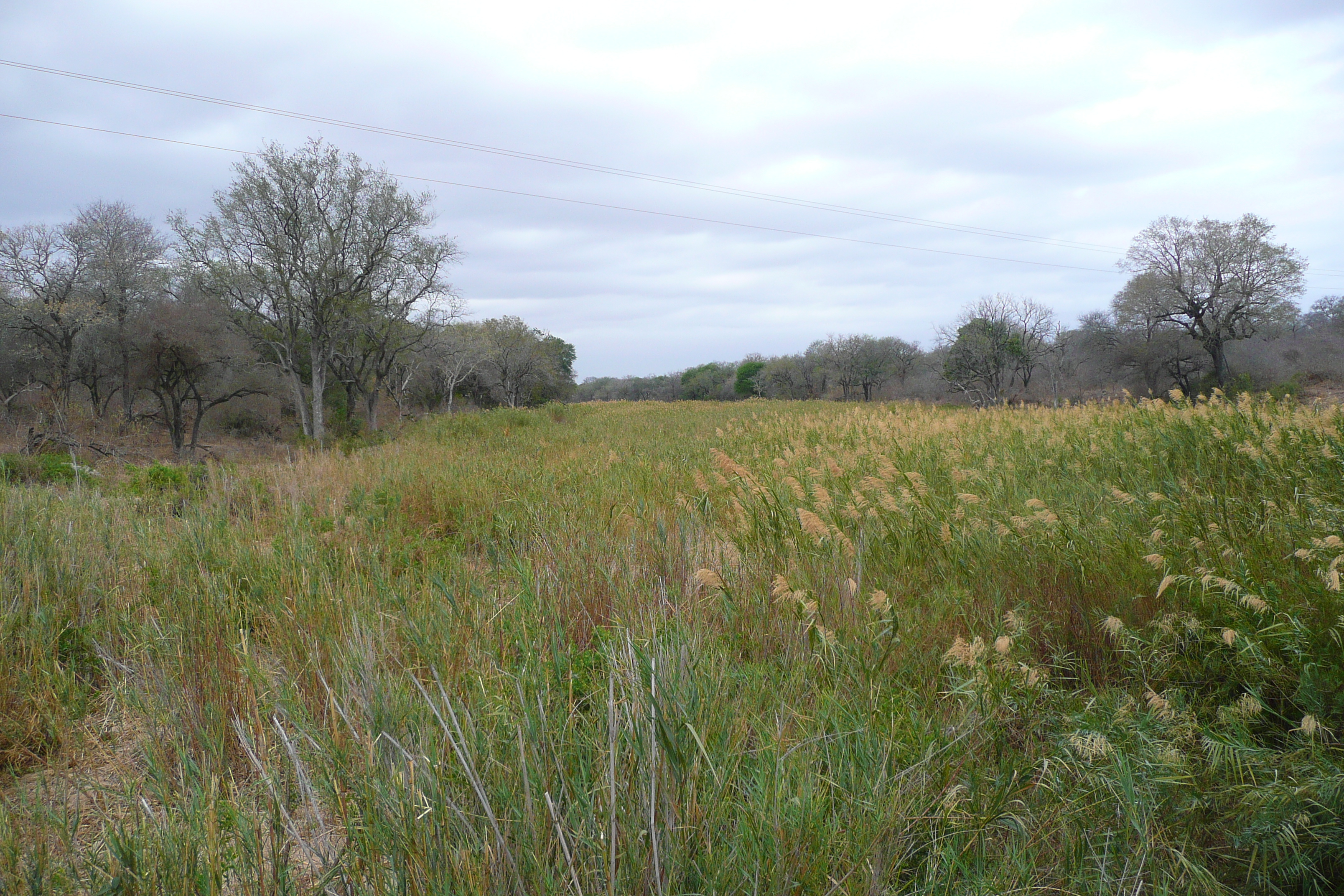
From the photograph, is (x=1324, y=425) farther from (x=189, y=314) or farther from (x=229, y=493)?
(x=189, y=314)

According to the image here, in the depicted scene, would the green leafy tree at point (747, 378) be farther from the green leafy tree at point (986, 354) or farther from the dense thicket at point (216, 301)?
the dense thicket at point (216, 301)

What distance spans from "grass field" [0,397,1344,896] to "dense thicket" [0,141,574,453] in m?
26.2

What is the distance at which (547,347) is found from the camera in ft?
202

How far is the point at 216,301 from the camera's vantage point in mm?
29578

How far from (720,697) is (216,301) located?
115ft

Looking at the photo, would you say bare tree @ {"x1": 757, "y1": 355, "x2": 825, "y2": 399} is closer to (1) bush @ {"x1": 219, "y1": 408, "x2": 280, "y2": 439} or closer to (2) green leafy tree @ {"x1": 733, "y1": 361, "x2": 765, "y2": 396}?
(2) green leafy tree @ {"x1": 733, "y1": 361, "x2": 765, "y2": 396}

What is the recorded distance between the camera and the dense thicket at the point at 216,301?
85.3ft

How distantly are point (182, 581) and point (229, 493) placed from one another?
352 cm

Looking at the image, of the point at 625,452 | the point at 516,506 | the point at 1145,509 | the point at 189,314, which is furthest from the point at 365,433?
the point at 1145,509

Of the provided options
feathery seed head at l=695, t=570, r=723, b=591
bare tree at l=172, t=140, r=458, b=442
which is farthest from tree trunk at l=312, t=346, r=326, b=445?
feathery seed head at l=695, t=570, r=723, b=591

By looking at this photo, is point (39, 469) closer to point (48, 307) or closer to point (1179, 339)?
point (48, 307)

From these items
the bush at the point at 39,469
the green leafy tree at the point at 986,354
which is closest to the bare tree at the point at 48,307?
the bush at the point at 39,469

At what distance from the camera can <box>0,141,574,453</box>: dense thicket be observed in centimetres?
2600

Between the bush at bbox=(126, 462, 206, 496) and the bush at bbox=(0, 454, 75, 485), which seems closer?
the bush at bbox=(126, 462, 206, 496)
